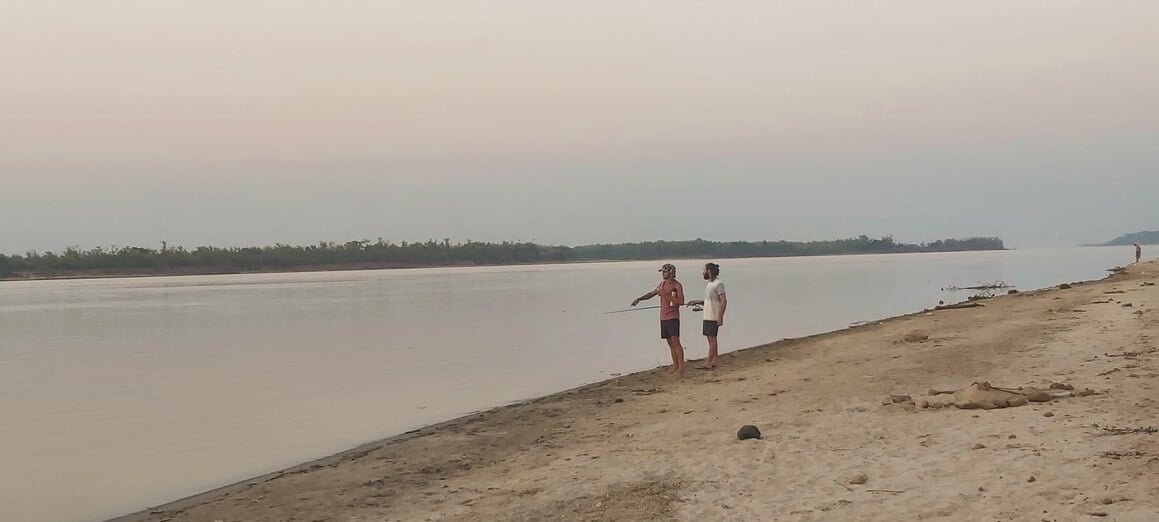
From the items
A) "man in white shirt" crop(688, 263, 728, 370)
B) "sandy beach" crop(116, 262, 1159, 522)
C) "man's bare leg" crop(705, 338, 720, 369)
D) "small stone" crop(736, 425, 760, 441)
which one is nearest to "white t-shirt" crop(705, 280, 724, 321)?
"man in white shirt" crop(688, 263, 728, 370)

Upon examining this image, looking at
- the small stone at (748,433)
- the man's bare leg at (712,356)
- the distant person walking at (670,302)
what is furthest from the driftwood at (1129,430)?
the man's bare leg at (712,356)

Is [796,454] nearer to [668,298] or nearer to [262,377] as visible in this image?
[668,298]

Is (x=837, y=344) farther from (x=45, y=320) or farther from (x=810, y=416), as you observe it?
(x=45, y=320)

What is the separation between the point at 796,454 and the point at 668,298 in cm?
691

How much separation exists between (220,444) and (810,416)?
24.2 feet

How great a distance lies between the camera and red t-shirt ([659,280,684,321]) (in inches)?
575

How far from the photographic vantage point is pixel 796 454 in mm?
7922

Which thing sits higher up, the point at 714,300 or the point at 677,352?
the point at 714,300

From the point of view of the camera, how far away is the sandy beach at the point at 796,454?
6.32 metres

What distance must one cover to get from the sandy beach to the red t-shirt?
4.44ft

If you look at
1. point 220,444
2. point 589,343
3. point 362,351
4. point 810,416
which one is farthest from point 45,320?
point 810,416

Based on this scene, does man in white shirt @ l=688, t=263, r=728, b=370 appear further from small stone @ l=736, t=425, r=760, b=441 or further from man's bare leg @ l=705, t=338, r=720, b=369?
small stone @ l=736, t=425, r=760, b=441

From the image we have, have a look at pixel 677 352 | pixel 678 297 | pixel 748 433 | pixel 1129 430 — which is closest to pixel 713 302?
pixel 678 297

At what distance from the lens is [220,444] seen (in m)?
12.4
